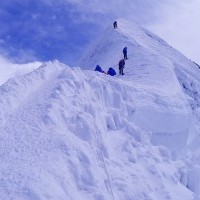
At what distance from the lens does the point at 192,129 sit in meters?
25.0

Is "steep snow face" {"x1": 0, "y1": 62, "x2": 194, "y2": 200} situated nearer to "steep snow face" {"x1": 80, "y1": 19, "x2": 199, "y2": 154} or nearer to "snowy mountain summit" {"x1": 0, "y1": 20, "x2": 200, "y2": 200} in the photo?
"snowy mountain summit" {"x1": 0, "y1": 20, "x2": 200, "y2": 200}

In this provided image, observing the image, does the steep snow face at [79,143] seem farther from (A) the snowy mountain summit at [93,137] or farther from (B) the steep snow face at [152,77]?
(B) the steep snow face at [152,77]

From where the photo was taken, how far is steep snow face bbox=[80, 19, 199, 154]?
Answer: 21.4m

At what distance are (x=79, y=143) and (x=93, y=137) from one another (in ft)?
3.38

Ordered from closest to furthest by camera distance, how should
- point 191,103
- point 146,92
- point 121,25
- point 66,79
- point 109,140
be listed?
point 109,140 → point 66,79 → point 146,92 → point 191,103 → point 121,25

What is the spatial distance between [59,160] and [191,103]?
14382 mm

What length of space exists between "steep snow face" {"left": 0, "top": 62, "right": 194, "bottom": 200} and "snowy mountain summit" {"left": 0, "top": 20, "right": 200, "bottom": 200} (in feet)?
0.08

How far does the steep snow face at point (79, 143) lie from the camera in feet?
43.4

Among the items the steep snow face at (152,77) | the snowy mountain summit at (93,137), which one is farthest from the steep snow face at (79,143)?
Answer: the steep snow face at (152,77)

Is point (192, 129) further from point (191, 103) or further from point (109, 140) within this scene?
point (109, 140)

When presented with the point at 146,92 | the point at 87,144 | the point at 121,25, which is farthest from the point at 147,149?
the point at 121,25

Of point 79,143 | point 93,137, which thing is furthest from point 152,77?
point 79,143

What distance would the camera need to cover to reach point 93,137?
16312 millimetres

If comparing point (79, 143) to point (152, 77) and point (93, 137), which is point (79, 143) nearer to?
point (93, 137)
